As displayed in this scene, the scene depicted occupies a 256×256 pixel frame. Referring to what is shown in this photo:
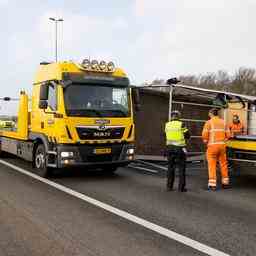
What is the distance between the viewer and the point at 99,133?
9961 mm

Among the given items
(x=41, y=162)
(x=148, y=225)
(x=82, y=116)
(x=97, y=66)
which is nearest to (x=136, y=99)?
(x=97, y=66)

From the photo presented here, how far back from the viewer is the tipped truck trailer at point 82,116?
31.9 feet

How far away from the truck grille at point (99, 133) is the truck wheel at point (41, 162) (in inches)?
50.0

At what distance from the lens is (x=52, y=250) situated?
4.95 meters

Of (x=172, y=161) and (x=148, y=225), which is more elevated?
(x=172, y=161)

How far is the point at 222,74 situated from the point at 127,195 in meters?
49.2

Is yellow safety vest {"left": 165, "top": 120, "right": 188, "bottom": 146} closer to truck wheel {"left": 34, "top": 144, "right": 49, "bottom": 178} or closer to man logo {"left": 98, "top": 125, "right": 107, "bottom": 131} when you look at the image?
man logo {"left": 98, "top": 125, "right": 107, "bottom": 131}

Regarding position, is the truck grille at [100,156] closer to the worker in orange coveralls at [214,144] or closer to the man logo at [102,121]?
the man logo at [102,121]

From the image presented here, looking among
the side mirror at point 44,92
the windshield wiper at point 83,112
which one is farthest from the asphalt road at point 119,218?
the side mirror at point 44,92

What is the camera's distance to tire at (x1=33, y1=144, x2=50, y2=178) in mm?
10391

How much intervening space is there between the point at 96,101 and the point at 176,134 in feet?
7.19

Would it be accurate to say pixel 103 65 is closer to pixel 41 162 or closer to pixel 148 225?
pixel 41 162

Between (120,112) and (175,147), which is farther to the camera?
(120,112)

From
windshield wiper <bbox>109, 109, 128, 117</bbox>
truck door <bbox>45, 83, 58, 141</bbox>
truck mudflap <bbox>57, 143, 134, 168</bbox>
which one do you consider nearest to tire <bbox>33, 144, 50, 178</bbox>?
truck door <bbox>45, 83, 58, 141</bbox>
